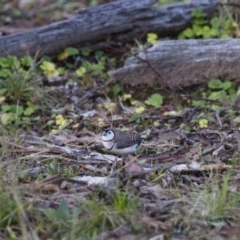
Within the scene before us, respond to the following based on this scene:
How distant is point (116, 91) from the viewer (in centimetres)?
634

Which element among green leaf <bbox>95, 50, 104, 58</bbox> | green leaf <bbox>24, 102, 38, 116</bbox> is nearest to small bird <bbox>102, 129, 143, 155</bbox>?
green leaf <bbox>24, 102, 38, 116</bbox>

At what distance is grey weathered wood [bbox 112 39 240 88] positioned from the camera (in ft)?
20.1

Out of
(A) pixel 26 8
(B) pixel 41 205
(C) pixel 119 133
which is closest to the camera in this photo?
(B) pixel 41 205

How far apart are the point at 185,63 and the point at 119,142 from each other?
62.5 inches

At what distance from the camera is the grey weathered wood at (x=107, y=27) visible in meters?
6.56

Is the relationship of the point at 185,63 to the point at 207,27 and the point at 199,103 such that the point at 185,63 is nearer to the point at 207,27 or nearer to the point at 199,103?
the point at 199,103

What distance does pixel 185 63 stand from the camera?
618 cm

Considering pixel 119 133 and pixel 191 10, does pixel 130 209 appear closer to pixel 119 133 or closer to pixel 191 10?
pixel 119 133

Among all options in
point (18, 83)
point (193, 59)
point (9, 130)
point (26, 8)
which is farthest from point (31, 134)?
point (26, 8)

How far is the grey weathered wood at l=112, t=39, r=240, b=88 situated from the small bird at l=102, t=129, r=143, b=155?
1.39m

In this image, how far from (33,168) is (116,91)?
2076 mm

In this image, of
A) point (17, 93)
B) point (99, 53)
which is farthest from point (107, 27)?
point (17, 93)

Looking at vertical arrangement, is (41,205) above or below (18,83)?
above

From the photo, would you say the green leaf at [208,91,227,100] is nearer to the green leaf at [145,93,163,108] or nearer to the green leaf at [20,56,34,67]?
the green leaf at [145,93,163,108]
